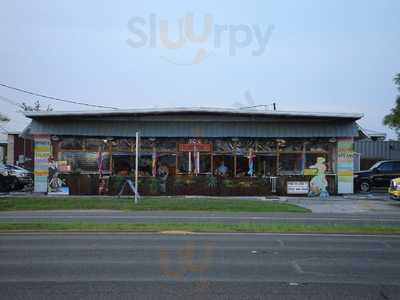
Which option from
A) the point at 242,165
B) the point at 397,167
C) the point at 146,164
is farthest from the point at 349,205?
the point at 146,164

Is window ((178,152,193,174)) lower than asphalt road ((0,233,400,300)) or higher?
higher

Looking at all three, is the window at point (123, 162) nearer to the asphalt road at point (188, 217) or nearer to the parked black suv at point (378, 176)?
the asphalt road at point (188, 217)

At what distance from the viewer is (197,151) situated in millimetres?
29234

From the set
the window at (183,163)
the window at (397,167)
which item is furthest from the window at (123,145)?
the window at (397,167)

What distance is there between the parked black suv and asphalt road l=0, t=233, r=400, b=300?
1931 cm

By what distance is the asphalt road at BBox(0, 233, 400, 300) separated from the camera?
7.44m

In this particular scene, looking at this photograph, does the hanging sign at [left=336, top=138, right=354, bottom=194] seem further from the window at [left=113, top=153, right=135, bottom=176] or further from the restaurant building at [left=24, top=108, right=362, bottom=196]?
the window at [left=113, top=153, right=135, bottom=176]

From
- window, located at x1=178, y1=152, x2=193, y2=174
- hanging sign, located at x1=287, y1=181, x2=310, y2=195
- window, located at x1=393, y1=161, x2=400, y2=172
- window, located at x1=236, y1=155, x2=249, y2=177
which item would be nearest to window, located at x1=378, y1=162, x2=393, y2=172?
window, located at x1=393, y1=161, x2=400, y2=172

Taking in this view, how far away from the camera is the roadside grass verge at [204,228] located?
573 inches

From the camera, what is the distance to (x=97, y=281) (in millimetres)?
8055

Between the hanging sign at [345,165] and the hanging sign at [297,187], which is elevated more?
the hanging sign at [345,165]

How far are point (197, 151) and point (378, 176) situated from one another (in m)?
10.9

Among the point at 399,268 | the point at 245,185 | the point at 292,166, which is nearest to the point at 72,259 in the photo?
the point at 399,268

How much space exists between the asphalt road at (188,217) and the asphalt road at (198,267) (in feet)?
12.4
